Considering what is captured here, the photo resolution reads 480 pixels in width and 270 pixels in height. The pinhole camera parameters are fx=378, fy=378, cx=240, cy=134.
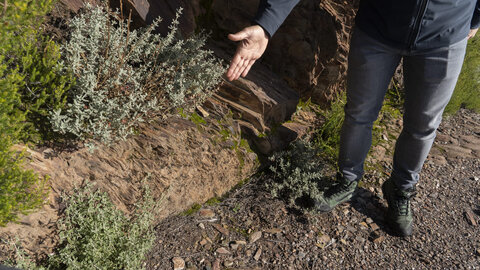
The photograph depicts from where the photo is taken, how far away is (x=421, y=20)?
101 inches

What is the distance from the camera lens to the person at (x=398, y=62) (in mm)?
2387

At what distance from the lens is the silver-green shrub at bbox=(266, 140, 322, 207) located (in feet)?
11.4

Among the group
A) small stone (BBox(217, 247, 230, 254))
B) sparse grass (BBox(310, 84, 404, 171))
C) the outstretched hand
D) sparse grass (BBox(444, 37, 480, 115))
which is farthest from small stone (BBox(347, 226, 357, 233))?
sparse grass (BBox(444, 37, 480, 115))

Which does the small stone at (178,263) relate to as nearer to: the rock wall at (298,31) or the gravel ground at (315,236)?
the gravel ground at (315,236)

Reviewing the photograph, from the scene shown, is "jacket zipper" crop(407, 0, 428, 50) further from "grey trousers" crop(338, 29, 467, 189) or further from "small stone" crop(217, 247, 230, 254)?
"small stone" crop(217, 247, 230, 254)

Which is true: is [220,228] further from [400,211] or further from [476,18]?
[476,18]

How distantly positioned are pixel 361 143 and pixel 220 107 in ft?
4.36

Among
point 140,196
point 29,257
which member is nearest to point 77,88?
point 140,196

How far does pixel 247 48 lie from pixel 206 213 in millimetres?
1582

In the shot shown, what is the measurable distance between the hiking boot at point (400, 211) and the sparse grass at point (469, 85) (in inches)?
99.0

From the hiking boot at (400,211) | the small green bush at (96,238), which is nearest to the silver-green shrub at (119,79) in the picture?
the small green bush at (96,238)

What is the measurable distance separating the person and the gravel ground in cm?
21

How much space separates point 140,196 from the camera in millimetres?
2926

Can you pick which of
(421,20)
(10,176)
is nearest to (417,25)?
(421,20)
